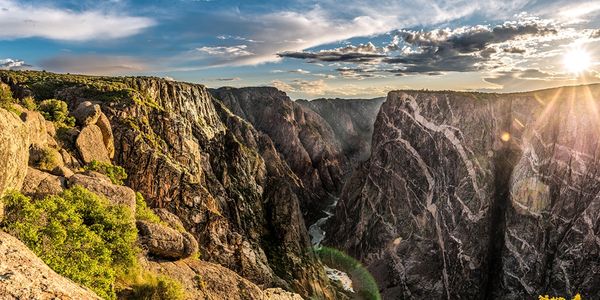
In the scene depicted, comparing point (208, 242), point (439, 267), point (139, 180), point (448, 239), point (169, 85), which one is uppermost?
point (169, 85)

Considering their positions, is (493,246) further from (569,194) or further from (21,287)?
(21,287)

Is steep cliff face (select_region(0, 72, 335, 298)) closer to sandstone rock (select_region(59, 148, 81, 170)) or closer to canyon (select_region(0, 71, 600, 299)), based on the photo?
canyon (select_region(0, 71, 600, 299))

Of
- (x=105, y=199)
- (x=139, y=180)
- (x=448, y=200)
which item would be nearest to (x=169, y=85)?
(x=139, y=180)

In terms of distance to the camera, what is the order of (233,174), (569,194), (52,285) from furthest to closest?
(233,174)
(569,194)
(52,285)

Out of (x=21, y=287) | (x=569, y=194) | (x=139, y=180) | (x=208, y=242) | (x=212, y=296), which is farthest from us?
(x=569, y=194)

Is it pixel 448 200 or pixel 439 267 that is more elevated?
pixel 448 200
